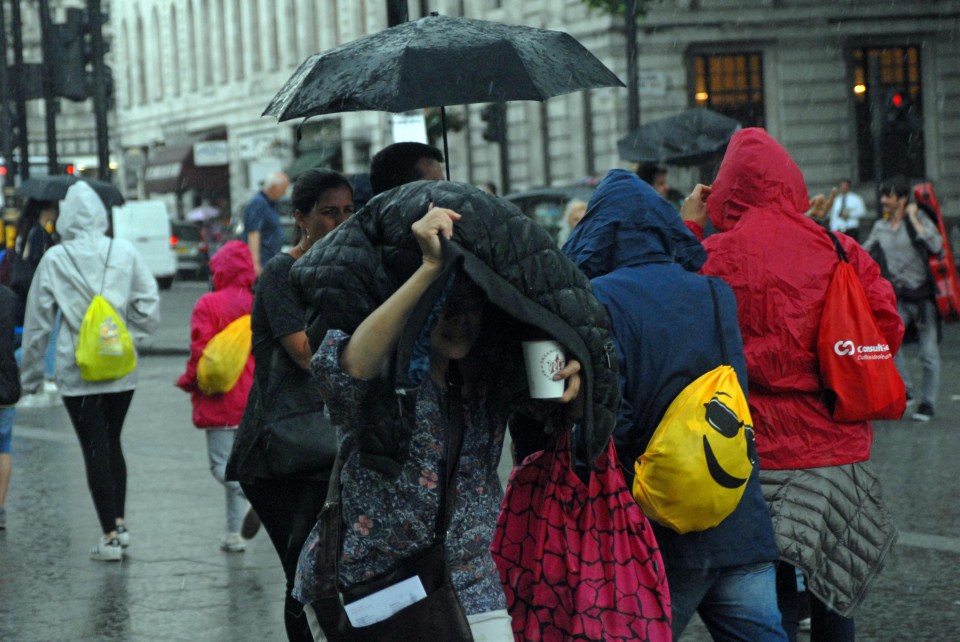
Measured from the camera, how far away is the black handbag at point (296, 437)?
16.7 ft

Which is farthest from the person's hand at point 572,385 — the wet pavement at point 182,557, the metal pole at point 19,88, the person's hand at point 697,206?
the metal pole at point 19,88

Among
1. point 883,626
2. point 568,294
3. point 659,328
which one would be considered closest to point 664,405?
point 659,328

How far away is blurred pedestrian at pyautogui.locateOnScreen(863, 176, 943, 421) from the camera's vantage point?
12516 millimetres

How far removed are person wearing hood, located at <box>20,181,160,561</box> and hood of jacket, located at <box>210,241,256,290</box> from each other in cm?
53

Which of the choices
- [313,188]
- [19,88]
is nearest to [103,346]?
[313,188]

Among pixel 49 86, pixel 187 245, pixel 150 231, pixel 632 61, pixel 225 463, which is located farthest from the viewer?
pixel 187 245

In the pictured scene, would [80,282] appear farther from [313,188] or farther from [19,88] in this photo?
[19,88]

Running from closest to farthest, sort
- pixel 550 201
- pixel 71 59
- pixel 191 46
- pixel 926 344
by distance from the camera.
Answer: pixel 926 344 < pixel 71 59 < pixel 550 201 < pixel 191 46

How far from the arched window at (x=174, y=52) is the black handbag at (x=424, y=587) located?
191ft

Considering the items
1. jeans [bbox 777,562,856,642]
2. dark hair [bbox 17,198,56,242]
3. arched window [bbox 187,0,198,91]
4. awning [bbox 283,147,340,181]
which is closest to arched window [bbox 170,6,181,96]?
arched window [bbox 187,0,198,91]

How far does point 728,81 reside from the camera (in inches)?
1347

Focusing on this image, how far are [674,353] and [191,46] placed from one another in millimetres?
56444

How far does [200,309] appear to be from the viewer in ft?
26.0

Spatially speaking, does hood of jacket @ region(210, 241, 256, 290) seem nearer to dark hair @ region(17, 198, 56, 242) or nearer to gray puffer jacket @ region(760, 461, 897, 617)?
gray puffer jacket @ region(760, 461, 897, 617)
